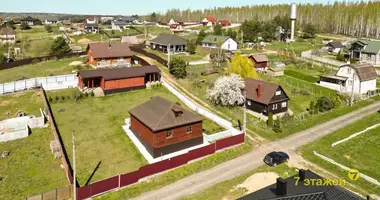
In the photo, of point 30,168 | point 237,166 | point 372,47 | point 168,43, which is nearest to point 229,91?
point 237,166

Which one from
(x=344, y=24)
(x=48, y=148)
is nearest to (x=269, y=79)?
(x=48, y=148)

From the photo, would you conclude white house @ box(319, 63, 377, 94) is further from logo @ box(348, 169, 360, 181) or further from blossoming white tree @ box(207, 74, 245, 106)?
logo @ box(348, 169, 360, 181)

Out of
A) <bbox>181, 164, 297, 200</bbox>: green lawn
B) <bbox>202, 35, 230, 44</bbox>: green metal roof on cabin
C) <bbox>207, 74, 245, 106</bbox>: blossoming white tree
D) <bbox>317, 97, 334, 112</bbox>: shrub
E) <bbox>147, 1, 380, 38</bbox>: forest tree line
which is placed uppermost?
<bbox>147, 1, 380, 38</bbox>: forest tree line

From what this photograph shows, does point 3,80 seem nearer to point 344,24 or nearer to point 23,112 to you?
point 23,112

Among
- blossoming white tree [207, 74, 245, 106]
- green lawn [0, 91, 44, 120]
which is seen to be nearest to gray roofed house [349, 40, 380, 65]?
blossoming white tree [207, 74, 245, 106]

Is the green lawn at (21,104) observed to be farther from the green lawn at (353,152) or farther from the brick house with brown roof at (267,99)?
the green lawn at (353,152)

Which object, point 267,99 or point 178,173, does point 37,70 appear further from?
point 178,173
